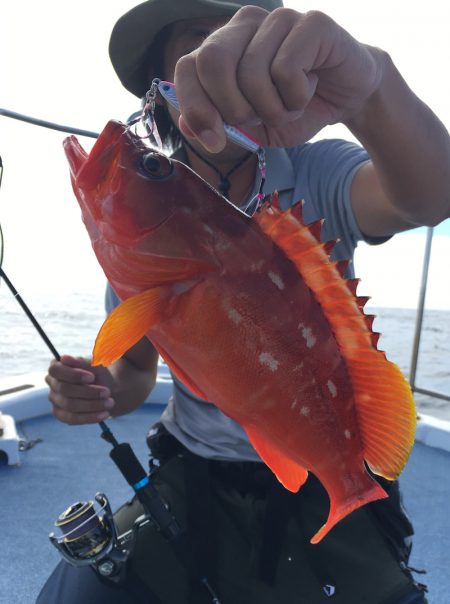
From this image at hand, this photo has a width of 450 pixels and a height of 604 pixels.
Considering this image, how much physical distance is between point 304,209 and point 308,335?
2.97ft

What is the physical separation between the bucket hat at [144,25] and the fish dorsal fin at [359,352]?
909mm

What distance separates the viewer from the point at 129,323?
78 cm

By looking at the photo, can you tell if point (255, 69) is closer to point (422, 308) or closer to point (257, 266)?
point (257, 266)

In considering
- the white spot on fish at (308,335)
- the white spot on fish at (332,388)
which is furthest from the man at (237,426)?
the white spot on fish at (332,388)

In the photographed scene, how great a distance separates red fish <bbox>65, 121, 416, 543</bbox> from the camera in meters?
0.81

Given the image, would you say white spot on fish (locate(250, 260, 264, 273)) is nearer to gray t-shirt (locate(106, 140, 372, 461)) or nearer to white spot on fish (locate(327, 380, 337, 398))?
white spot on fish (locate(327, 380, 337, 398))

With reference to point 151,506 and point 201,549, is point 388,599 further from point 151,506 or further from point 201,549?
point 151,506

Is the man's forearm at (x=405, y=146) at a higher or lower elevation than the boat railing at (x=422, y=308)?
higher

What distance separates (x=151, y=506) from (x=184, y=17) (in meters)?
1.49

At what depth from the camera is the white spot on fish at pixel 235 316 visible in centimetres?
82

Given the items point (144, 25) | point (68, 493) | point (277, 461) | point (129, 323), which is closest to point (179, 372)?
point (129, 323)

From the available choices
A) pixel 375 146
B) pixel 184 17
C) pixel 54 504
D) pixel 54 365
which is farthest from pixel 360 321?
pixel 54 504

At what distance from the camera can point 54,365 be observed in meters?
1.43

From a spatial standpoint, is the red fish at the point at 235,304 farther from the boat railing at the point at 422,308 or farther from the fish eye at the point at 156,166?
the boat railing at the point at 422,308
